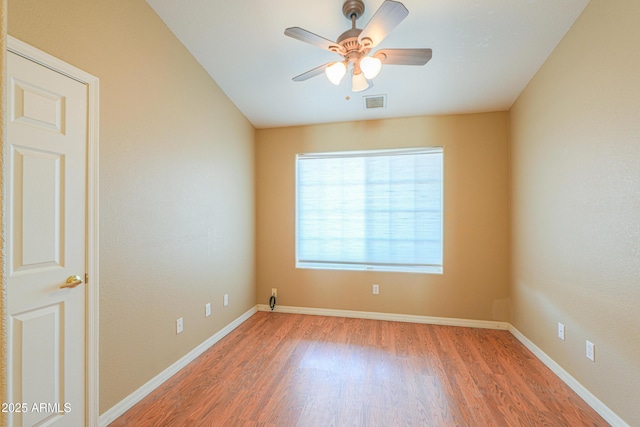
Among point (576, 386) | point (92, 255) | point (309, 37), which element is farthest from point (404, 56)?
point (576, 386)

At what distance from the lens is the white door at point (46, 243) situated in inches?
52.3

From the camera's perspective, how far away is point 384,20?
151cm

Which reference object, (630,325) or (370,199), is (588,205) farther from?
(370,199)

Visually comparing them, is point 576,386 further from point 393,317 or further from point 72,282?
point 72,282

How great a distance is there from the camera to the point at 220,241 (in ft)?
9.95

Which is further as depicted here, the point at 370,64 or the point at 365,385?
the point at 365,385

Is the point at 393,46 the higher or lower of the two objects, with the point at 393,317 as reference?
higher

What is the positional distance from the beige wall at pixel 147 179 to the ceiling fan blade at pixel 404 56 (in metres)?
1.77

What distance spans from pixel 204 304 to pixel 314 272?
1.47 metres

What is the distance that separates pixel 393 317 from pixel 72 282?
321 centimetres

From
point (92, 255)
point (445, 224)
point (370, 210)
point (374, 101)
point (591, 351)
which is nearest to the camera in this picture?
point (92, 255)

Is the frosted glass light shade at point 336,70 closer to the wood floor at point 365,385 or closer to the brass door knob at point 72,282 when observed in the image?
the brass door knob at point 72,282

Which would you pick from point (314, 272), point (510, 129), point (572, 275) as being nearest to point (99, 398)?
point (314, 272)

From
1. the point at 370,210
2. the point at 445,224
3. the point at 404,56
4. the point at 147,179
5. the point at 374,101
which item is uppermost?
the point at 374,101
